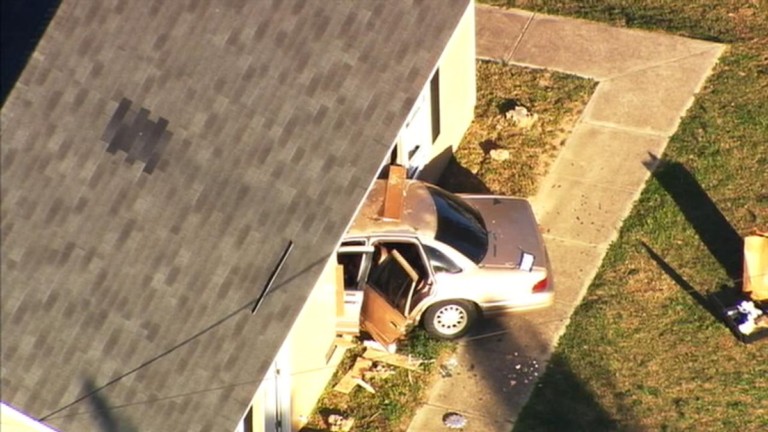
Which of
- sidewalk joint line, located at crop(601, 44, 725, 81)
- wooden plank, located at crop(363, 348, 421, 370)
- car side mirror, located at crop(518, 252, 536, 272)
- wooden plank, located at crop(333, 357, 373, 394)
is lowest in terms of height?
wooden plank, located at crop(333, 357, 373, 394)

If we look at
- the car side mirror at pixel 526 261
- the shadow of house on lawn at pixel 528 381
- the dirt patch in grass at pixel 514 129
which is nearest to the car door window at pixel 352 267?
the shadow of house on lawn at pixel 528 381

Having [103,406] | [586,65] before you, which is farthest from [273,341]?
[586,65]

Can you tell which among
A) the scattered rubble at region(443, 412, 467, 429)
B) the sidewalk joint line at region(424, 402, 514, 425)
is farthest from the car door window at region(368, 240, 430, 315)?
the scattered rubble at region(443, 412, 467, 429)

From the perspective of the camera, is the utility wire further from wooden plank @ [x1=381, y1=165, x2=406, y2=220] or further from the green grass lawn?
the green grass lawn

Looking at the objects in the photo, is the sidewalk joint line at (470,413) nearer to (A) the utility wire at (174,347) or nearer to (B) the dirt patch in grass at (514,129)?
(A) the utility wire at (174,347)

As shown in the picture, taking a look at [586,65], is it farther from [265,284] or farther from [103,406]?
[103,406]

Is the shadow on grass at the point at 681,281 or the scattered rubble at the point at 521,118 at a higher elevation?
the scattered rubble at the point at 521,118
